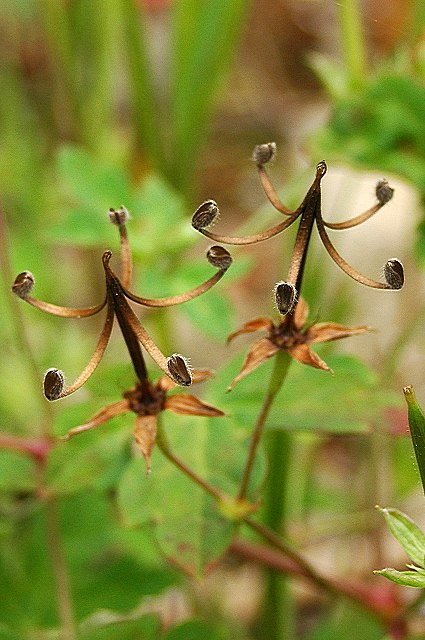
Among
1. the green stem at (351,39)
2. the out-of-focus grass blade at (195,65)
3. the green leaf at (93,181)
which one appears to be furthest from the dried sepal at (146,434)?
the out-of-focus grass blade at (195,65)

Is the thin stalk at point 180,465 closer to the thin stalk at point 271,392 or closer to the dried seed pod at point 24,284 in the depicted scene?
the thin stalk at point 271,392

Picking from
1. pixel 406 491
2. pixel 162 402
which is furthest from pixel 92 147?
pixel 162 402

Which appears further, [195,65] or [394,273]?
[195,65]

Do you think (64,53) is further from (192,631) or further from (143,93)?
(192,631)

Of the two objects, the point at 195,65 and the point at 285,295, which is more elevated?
the point at 195,65

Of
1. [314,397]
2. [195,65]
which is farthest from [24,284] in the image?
[195,65]

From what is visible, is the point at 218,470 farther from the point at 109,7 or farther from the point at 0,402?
the point at 109,7

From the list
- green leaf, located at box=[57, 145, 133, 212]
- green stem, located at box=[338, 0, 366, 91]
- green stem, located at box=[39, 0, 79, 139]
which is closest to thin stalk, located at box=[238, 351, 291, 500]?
green leaf, located at box=[57, 145, 133, 212]
